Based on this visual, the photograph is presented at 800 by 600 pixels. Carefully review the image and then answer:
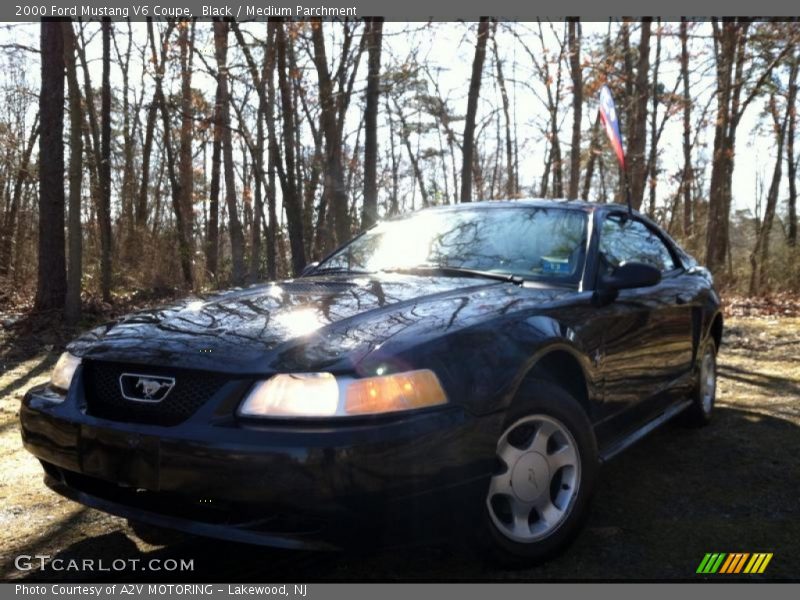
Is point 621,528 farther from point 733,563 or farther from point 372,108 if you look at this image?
point 372,108

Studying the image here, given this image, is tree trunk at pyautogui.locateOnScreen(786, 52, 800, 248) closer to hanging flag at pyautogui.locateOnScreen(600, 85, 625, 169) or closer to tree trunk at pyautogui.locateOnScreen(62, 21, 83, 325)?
hanging flag at pyautogui.locateOnScreen(600, 85, 625, 169)

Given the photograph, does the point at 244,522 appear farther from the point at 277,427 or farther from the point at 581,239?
the point at 581,239

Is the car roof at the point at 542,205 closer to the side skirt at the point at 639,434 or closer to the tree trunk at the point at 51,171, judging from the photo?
the side skirt at the point at 639,434

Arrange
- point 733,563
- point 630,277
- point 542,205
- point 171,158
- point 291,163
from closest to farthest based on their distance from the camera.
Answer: point 733,563 → point 630,277 → point 542,205 → point 291,163 → point 171,158

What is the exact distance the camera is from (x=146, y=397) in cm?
231

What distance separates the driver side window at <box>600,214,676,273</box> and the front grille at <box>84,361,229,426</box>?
6.84 ft

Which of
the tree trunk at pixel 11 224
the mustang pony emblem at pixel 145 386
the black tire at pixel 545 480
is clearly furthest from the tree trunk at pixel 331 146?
the mustang pony emblem at pixel 145 386

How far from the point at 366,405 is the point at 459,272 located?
1367 mm

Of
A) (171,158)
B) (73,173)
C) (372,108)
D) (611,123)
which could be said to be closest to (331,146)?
(372,108)

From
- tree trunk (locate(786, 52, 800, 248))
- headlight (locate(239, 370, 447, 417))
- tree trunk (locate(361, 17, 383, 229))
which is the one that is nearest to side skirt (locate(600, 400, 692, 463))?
headlight (locate(239, 370, 447, 417))

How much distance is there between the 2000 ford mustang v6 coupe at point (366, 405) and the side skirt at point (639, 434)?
0.02 metres

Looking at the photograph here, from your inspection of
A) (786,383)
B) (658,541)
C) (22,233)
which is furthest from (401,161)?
(658,541)

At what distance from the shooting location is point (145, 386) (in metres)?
2.33

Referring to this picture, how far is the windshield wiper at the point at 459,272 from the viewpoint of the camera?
3.22m
